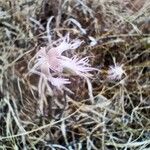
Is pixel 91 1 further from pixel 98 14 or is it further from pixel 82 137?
pixel 82 137

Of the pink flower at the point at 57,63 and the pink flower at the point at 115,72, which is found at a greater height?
the pink flower at the point at 57,63

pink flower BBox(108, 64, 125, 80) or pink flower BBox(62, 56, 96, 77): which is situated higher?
pink flower BBox(62, 56, 96, 77)

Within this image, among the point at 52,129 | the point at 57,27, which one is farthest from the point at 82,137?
the point at 57,27

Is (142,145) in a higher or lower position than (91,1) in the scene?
lower
